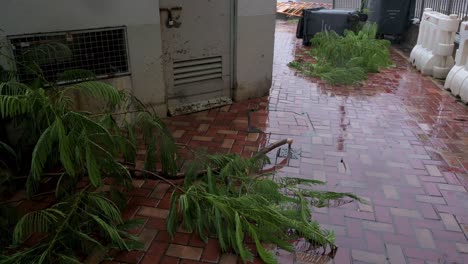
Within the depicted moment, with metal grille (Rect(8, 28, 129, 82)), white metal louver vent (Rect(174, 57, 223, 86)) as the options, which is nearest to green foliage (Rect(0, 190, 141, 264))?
metal grille (Rect(8, 28, 129, 82))

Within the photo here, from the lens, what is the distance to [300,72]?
740 centimetres

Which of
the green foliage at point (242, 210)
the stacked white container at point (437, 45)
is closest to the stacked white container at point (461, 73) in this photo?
the stacked white container at point (437, 45)

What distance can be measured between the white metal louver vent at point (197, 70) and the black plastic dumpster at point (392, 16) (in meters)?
5.76

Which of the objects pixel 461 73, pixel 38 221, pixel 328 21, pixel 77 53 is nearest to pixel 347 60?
pixel 461 73

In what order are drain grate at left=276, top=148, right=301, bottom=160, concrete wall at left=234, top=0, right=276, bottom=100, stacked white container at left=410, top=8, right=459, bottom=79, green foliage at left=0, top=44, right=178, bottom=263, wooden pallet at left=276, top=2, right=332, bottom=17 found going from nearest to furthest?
green foliage at left=0, top=44, right=178, bottom=263, drain grate at left=276, top=148, right=301, bottom=160, concrete wall at left=234, top=0, right=276, bottom=100, stacked white container at left=410, top=8, right=459, bottom=79, wooden pallet at left=276, top=2, right=332, bottom=17

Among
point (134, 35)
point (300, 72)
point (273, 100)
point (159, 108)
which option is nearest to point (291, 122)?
point (273, 100)

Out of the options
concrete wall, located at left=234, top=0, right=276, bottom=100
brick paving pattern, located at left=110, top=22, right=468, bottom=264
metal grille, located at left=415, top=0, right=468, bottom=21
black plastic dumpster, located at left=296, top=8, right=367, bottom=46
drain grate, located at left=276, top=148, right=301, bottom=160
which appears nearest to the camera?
brick paving pattern, located at left=110, top=22, right=468, bottom=264

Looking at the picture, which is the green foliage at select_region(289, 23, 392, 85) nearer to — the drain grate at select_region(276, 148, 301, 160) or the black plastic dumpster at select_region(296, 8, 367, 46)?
the black plastic dumpster at select_region(296, 8, 367, 46)

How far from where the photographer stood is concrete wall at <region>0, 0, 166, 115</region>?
3.70m

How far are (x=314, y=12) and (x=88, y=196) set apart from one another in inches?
318

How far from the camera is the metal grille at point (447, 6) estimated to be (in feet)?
26.7

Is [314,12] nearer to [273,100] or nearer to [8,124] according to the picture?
[273,100]

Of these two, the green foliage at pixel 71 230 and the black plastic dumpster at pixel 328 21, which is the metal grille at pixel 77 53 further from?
the black plastic dumpster at pixel 328 21

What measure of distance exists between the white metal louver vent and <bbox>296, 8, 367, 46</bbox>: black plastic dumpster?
186 inches
